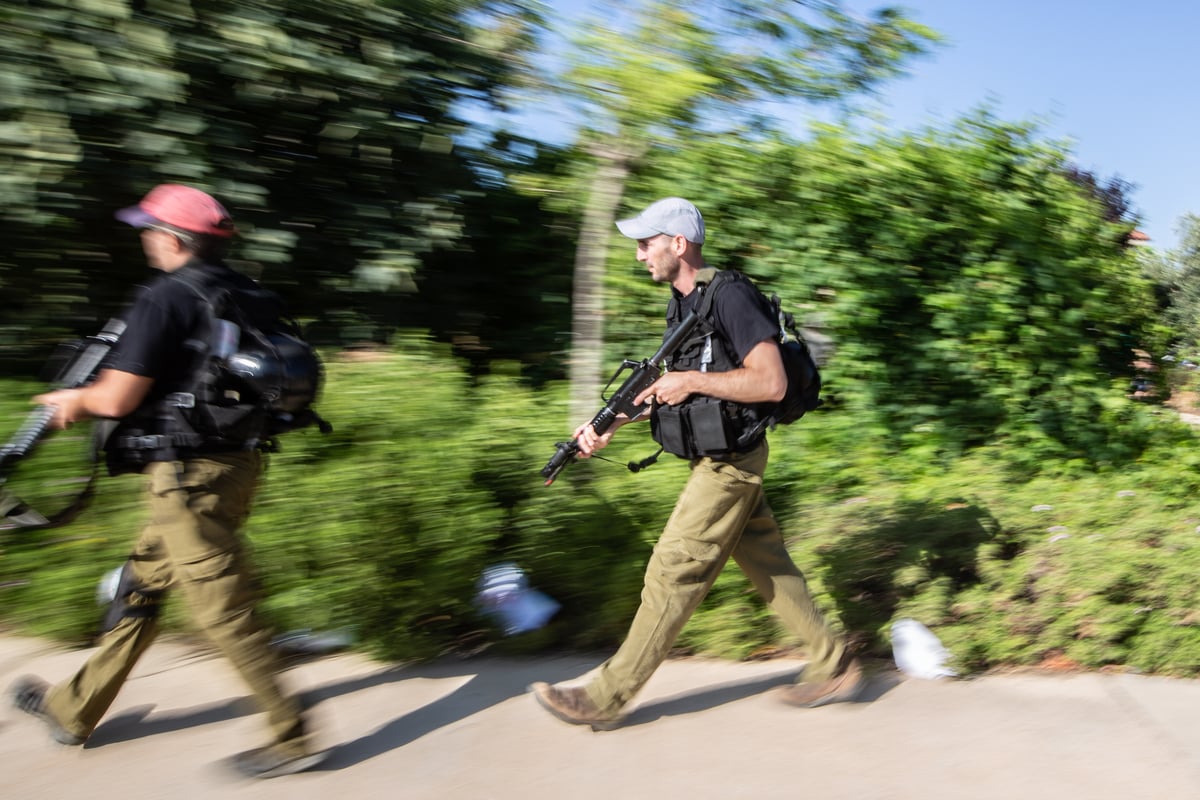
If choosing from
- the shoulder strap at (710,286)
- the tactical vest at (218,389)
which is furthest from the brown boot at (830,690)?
the tactical vest at (218,389)

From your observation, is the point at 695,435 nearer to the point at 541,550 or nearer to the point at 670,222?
the point at 670,222

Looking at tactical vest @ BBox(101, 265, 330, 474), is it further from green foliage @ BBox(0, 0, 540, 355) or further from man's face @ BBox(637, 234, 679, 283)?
green foliage @ BBox(0, 0, 540, 355)

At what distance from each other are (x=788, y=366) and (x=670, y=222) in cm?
59

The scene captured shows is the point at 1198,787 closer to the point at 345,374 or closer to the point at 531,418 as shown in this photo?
the point at 531,418

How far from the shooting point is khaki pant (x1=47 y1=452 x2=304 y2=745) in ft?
9.50

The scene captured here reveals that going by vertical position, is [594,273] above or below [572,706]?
above

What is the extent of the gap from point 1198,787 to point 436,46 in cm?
486

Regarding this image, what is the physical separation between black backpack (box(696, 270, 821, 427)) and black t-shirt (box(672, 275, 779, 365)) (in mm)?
28

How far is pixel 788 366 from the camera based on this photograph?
321cm

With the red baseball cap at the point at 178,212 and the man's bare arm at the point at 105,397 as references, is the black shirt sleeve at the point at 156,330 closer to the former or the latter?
the man's bare arm at the point at 105,397

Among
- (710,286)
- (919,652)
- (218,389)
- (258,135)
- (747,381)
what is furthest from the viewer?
(258,135)

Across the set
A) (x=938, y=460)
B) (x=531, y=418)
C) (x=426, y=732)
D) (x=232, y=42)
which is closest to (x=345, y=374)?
(x=531, y=418)

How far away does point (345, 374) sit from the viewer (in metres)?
4.17

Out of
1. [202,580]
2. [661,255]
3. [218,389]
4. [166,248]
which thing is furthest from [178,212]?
[661,255]
